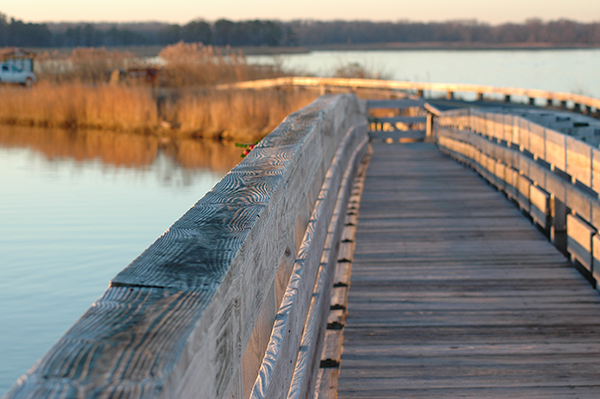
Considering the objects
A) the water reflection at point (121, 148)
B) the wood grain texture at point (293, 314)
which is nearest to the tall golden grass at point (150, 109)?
the water reflection at point (121, 148)

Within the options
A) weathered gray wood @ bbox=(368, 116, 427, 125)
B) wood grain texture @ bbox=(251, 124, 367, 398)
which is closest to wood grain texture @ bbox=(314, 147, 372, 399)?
wood grain texture @ bbox=(251, 124, 367, 398)

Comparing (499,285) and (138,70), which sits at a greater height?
(138,70)

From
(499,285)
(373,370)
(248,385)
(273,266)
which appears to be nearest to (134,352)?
(248,385)

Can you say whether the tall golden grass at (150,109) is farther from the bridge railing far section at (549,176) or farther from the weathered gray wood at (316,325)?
the weathered gray wood at (316,325)

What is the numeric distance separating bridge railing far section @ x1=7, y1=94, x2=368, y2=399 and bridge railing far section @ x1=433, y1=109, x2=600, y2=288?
2416 millimetres

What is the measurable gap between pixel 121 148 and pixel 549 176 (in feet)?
61.3

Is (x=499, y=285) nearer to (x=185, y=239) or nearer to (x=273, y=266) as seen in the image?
(x=273, y=266)

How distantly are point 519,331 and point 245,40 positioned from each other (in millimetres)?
119342

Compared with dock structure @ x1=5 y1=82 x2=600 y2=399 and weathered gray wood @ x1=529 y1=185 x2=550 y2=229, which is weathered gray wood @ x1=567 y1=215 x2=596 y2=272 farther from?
weathered gray wood @ x1=529 y1=185 x2=550 y2=229

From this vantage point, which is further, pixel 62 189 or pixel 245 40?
pixel 245 40

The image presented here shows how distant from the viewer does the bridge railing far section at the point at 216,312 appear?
45.8 inches

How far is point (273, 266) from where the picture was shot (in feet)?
8.21

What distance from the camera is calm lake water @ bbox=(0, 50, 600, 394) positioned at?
8398 millimetres

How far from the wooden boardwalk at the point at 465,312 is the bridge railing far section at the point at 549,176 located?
8.0 inches
